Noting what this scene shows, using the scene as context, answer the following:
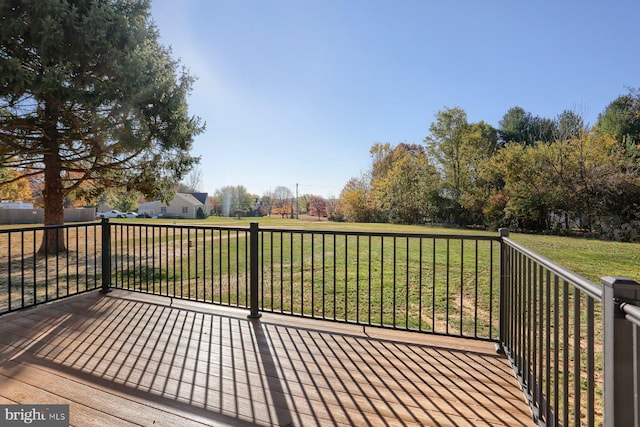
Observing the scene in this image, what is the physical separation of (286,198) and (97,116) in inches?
1516

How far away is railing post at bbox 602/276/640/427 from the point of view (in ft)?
2.52

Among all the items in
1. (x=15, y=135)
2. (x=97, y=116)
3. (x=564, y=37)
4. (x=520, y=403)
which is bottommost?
(x=520, y=403)

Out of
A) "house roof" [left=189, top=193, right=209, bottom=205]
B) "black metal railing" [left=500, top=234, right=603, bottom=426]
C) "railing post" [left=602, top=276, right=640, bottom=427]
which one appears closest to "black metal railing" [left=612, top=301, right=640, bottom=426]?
"railing post" [left=602, top=276, right=640, bottom=427]

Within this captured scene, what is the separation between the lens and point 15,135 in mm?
6355

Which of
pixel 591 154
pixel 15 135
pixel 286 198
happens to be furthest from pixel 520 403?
pixel 286 198

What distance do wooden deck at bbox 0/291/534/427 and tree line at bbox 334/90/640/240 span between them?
44.6 feet

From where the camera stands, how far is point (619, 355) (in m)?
0.79

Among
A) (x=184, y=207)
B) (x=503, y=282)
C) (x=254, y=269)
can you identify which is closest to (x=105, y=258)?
(x=254, y=269)

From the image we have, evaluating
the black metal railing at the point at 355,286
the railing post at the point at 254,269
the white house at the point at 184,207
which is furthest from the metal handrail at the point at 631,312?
the white house at the point at 184,207

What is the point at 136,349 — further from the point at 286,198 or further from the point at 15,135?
the point at 286,198

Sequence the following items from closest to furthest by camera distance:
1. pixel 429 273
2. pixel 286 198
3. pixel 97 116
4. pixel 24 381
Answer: pixel 24 381 → pixel 429 273 → pixel 97 116 → pixel 286 198

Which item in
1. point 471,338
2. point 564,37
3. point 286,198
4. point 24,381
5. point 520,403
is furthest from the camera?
point 286,198

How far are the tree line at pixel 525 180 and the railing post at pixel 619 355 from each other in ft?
47.3

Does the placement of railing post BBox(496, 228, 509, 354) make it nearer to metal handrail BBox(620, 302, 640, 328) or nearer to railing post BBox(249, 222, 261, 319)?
metal handrail BBox(620, 302, 640, 328)
